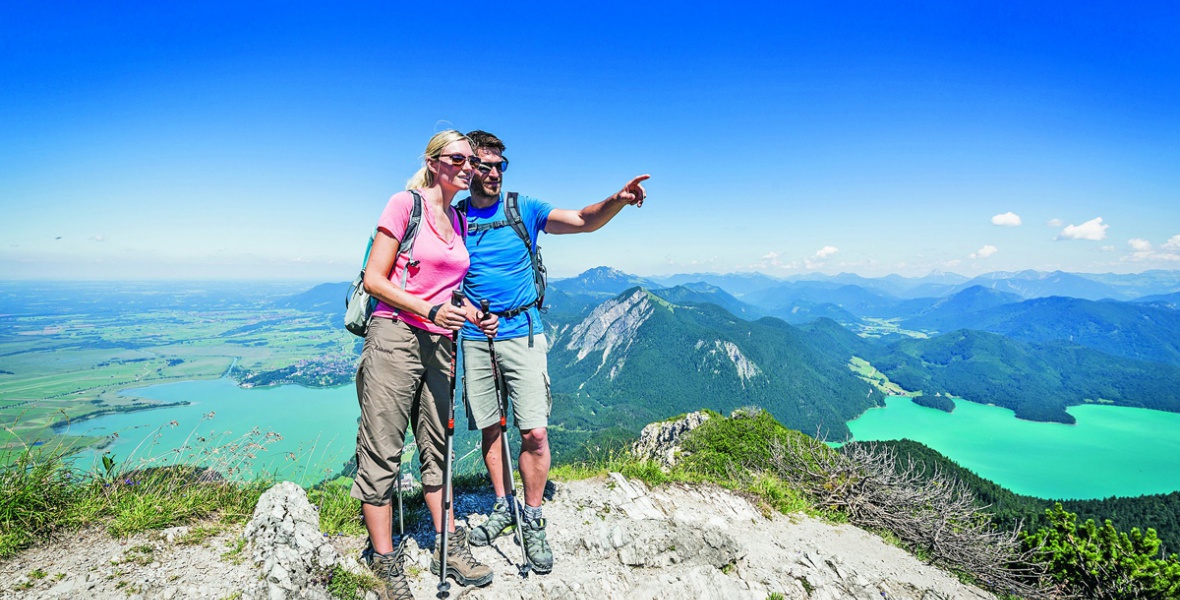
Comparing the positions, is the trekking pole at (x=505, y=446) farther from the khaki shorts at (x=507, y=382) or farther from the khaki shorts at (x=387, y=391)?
the khaki shorts at (x=387, y=391)

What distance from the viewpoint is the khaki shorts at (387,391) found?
123 inches

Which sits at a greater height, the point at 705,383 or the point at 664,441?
the point at 664,441

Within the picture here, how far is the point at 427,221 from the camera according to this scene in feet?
10.3

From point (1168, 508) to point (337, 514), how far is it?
8720 centimetres

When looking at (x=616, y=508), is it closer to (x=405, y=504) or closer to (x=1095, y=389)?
(x=405, y=504)

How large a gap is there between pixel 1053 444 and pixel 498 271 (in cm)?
19464

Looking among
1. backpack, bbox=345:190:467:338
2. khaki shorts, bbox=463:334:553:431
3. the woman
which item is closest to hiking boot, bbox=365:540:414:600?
the woman

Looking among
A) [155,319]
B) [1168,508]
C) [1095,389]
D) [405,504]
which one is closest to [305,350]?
[155,319]

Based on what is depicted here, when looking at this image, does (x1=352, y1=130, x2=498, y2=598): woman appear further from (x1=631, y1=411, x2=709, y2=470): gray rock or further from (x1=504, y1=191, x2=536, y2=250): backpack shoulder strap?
(x1=631, y1=411, x2=709, y2=470): gray rock

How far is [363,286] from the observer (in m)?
3.17

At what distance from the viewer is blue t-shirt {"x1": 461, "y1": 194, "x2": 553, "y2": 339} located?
3.75m

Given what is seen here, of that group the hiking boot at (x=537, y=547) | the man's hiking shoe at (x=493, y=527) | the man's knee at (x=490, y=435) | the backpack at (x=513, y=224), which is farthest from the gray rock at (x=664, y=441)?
the backpack at (x=513, y=224)

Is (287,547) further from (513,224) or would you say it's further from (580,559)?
(513,224)

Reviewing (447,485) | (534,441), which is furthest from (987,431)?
(447,485)
